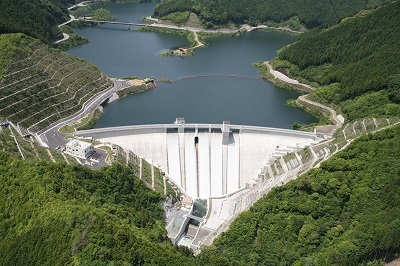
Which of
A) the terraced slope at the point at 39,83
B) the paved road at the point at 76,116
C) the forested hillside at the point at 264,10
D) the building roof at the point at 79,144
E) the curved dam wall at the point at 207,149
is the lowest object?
the curved dam wall at the point at 207,149

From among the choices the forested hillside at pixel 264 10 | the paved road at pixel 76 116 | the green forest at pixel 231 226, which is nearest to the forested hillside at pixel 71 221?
the green forest at pixel 231 226

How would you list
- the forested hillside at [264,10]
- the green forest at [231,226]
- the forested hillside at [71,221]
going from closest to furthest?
the forested hillside at [71,221] → the green forest at [231,226] → the forested hillside at [264,10]

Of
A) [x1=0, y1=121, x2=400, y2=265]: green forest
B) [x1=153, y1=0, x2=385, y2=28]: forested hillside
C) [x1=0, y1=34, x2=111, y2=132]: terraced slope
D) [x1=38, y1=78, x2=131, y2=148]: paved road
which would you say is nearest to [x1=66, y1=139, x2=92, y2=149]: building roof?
[x1=38, y1=78, x2=131, y2=148]: paved road

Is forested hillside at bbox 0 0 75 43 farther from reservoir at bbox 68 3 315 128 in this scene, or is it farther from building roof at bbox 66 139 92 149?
building roof at bbox 66 139 92 149

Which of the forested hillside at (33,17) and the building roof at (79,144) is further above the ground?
the forested hillside at (33,17)

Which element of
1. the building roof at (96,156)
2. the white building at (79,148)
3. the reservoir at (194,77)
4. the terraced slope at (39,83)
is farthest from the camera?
the reservoir at (194,77)

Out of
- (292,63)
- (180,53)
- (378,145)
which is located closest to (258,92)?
(292,63)

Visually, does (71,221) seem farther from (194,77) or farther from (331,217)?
(194,77)

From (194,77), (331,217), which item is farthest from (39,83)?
(331,217)

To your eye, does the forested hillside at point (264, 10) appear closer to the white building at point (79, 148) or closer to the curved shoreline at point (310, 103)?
the curved shoreline at point (310, 103)
